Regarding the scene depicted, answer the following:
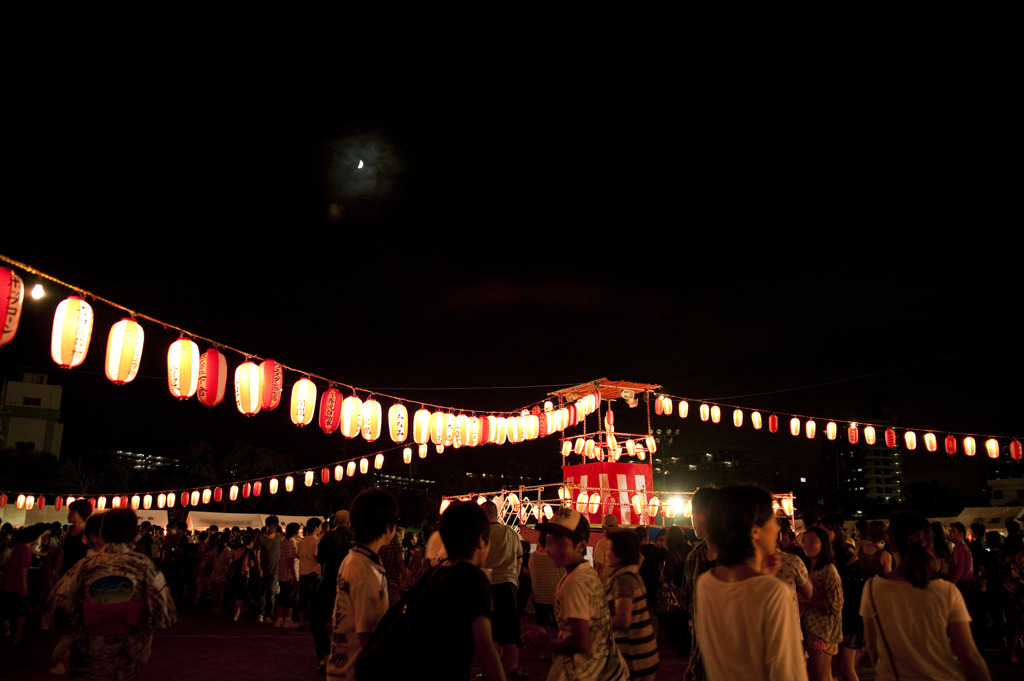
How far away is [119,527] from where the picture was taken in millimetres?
4207

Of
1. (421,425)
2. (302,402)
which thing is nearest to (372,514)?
(302,402)

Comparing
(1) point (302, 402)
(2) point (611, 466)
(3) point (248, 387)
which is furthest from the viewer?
(2) point (611, 466)

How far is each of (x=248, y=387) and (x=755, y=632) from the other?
1010cm

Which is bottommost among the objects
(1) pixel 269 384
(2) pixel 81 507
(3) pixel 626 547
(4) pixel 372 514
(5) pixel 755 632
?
(5) pixel 755 632

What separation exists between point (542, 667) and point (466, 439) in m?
9.98

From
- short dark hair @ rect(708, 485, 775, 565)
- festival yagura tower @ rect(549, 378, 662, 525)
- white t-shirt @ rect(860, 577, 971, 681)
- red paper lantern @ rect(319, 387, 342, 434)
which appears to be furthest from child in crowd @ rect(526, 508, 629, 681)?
festival yagura tower @ rect(549, 378, 662, 525)

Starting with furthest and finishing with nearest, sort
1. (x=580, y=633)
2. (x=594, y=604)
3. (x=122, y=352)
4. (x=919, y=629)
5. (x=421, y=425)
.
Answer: (x=421, y=425)
(x=122, y=352)
(x=594, y=604)
(x=580, y=633)
(x=919, y=629)

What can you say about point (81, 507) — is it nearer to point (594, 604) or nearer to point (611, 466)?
point (594, 604)

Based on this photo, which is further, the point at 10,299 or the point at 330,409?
the point at 330,409

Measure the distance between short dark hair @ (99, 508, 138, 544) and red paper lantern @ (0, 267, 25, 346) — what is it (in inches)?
145

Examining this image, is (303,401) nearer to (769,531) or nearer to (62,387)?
(769,531)

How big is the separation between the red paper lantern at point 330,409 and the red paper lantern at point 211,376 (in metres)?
3.32

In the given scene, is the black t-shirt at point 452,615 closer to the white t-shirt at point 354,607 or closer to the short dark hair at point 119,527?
the white t-shirt at point 354,607

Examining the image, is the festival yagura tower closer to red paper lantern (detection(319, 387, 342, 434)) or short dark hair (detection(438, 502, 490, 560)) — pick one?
red paper lantern (detection(319, 387, 342, 434))
